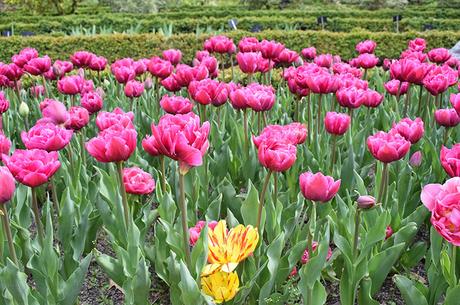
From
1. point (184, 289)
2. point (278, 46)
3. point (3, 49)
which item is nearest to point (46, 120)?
point (184, 289)

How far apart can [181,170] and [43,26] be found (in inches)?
424

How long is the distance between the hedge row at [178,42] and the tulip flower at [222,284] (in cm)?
676

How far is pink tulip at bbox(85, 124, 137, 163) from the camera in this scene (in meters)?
1.74

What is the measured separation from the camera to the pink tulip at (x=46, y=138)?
199 cm

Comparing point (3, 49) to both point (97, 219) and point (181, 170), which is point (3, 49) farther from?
point (181, 170)

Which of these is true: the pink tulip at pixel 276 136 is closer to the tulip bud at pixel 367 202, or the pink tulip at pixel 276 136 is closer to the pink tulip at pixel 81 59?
the tulip bud at pixel 367 202

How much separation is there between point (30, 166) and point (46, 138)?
0.86 feet

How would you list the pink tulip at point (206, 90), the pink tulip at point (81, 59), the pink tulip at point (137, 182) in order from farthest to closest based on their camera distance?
1. the pink tulip at point (81, 59)
2. the pink tulip at point (206, 90)
3. the pink tulip at point (137, 182)

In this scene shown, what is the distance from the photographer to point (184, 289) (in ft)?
5.43

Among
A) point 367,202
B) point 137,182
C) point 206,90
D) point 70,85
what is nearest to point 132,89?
point 70,85

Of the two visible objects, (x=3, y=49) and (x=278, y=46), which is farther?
(x=3, y=49)

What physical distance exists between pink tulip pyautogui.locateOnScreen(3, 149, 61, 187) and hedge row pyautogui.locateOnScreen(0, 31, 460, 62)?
6515mm

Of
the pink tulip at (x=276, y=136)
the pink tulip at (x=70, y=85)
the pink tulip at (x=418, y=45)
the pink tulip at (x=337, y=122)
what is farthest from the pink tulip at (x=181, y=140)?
the pink tulip at (x=418, y=45)

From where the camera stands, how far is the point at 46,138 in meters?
2.00
